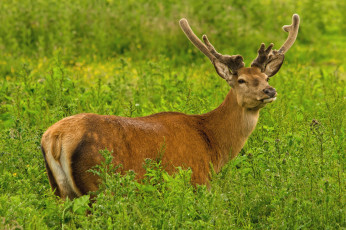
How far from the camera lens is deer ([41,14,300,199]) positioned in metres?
5.31

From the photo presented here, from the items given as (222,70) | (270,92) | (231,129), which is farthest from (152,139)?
(222,70)

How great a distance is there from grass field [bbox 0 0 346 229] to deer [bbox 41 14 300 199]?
161 mm

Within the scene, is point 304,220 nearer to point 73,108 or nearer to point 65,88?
point 73,108

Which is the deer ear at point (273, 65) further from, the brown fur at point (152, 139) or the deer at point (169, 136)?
the brown fur at point (152, 139)

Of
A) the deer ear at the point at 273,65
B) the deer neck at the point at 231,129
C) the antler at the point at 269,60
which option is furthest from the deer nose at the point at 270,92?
the deer ear at the point at 273,65

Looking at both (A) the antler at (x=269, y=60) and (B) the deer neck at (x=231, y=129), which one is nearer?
(B) the deer neck at (x=231, y=129)

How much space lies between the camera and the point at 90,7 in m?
14.3

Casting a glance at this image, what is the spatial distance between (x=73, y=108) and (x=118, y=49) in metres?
5.98

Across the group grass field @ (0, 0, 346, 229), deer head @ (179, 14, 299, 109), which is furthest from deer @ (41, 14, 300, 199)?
grass field @ (0, 0, 346, 229)

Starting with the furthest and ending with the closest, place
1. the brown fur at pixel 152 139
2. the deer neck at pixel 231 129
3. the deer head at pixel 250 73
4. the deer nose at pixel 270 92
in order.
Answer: the deer neck at pixel 231 129 → the deer head at pixel 250 73 → the deer nose at pixel 270 92 → the brown fur at pixel 152 139

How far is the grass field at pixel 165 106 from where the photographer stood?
5.05 m

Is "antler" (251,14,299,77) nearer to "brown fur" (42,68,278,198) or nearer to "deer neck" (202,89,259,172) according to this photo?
"brown fur" (42,68,278,198)

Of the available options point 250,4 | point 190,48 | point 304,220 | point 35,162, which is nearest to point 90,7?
point 190,48

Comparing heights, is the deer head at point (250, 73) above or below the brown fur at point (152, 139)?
above
